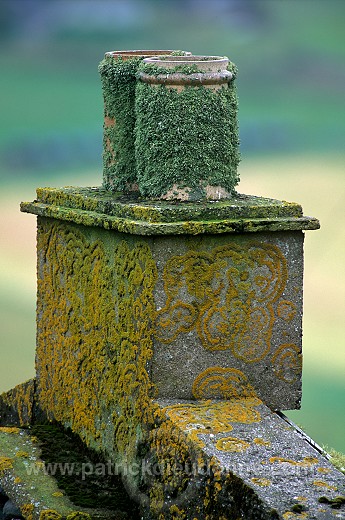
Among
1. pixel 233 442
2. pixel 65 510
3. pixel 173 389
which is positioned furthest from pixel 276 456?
pixel 65 510

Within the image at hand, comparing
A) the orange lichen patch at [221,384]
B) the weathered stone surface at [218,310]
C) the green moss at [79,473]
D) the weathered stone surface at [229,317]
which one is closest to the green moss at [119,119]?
the weathered stone surface at [218,310]

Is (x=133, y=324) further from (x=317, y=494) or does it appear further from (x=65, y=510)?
(x=317, y=494)

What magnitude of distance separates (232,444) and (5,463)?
70.7 inches

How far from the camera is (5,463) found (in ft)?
25.6

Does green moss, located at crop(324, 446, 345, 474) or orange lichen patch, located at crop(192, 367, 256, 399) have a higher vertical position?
orange lichen patch, located at crop(192, 367, 256, 399)

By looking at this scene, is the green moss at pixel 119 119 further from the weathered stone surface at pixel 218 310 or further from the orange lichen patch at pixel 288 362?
the orange lichen patch at pixel 288 362

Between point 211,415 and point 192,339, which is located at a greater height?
point 192,339

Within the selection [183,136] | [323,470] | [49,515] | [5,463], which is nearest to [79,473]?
[5,463]

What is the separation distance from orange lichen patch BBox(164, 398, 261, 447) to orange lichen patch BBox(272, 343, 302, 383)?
27cm

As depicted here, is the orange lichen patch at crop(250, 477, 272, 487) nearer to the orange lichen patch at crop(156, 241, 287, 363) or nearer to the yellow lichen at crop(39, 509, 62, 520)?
the orange lichen patch at crop(156, 241, 287, 363)

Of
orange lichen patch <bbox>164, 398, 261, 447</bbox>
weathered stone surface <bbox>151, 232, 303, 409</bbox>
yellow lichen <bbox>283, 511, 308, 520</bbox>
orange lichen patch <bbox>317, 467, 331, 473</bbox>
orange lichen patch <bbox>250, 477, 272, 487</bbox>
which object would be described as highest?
weathered stone surface <bbox>151, 232, 303, 409</bbox>

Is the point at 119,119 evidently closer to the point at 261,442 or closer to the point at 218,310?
the point at 218,310

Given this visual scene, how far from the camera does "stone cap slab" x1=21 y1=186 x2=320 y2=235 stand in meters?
7.08

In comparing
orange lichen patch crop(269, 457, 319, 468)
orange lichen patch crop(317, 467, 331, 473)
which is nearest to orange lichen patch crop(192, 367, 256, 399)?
orange lichen patch crop(269, 457, 319, 468)
